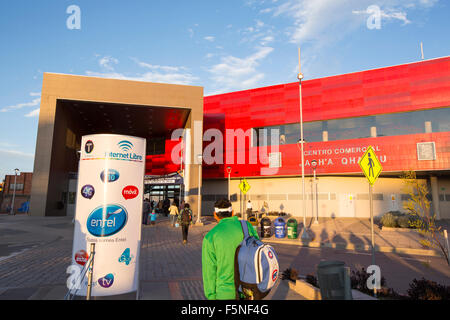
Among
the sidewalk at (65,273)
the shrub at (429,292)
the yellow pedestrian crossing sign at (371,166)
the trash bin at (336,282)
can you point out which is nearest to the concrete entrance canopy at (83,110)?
the sidewalk at (65,273)

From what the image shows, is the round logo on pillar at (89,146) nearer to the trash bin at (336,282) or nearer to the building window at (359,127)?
the trash bin at (336,282)

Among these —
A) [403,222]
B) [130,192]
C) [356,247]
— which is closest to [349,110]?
[403,222]

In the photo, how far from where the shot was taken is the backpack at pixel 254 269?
2.68 m

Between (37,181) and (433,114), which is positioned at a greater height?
(433,114)

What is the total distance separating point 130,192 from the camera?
5.65 meters

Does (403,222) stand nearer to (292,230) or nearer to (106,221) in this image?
(292,230)

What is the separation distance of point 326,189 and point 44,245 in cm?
2442

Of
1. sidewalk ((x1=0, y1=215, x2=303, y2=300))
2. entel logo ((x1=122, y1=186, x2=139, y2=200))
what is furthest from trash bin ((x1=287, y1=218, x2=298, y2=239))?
entel logo ((x1=122, y1=186, x2=139, y2=200))

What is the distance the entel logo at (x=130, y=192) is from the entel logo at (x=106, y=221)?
0.23 meters

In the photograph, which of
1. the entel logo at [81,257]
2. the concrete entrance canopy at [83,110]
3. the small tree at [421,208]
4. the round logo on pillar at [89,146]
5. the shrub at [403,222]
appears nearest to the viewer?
the entel logo at [81,257]

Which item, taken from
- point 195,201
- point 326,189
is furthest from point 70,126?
point 326,189

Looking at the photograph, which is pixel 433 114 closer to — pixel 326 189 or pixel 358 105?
pixel 358 105
